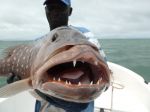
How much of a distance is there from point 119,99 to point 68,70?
13.7ft

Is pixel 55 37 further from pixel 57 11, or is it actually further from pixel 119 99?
pixel 119 99

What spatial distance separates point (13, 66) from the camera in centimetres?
302

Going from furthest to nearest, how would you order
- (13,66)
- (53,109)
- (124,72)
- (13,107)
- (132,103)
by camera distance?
(124,72) → (132,103) → (13,107) → (53,109) → (13,66)

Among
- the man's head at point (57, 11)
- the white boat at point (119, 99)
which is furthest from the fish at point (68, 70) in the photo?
the white boat at point (119, 99)

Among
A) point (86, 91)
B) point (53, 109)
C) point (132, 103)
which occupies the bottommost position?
point (132, 103)

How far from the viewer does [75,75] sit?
77.2 inches

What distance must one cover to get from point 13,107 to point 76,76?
3.48 m

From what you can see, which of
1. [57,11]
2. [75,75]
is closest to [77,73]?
[75,75]

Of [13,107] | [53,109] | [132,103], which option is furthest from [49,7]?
[132,103]

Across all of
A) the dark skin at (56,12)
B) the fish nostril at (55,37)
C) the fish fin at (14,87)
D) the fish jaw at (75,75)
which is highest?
the dark skin at (56,12)

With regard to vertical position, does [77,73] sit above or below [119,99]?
above

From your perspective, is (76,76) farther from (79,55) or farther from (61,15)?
(61,15)

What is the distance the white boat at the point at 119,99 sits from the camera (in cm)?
527

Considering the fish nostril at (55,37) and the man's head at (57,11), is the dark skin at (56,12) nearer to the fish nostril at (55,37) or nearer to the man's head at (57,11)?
the man's head at (57,11)
